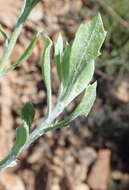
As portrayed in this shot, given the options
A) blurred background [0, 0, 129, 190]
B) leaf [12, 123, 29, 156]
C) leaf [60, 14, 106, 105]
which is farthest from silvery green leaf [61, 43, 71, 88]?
blurred background [0, 0, 129, 190]

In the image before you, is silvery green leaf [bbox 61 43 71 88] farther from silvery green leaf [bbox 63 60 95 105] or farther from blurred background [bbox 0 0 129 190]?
blurred background [bbox 0 0 129 190]

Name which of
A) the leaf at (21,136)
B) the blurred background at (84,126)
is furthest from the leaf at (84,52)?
the blurred background at (84,126)

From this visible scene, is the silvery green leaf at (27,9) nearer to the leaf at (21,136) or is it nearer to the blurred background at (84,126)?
the leaf at (21,136)

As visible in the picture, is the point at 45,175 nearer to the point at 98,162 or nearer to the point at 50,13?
the point at 98,162

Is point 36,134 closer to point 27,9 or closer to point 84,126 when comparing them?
point 27,9

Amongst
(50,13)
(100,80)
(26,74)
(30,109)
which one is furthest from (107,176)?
(30,109)

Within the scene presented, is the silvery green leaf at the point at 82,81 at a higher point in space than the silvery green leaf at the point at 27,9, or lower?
lower

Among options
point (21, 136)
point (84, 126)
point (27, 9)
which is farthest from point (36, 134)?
point (84, 126)

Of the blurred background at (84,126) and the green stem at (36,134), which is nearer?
the green stem at (36,134)
